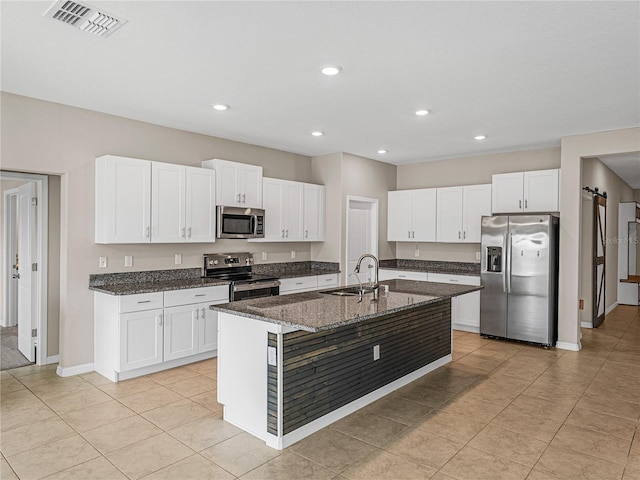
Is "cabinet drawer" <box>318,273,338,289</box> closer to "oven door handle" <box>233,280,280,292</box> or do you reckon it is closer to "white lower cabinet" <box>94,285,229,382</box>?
"oven door handle" <box>233,280,280,292</box>

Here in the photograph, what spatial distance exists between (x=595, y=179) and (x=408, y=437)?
221 inches

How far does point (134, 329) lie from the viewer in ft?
13.6

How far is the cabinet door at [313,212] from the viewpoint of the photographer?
6453mm

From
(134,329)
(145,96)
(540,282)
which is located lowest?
(134,329)

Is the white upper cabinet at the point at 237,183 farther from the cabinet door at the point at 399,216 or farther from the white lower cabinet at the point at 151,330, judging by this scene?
the cabinet door at the point at 399,216

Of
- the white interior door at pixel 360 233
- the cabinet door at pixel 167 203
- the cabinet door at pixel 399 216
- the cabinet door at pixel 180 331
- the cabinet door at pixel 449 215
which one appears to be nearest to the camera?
the cabinet door at pixel 180 331

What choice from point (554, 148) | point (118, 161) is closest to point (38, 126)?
point (118, 161)

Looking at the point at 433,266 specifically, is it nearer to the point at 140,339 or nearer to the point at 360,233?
the point at 360,233

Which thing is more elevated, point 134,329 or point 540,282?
point 540,282

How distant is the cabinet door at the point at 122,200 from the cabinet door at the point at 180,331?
2.78 feet

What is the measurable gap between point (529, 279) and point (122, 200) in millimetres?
4979

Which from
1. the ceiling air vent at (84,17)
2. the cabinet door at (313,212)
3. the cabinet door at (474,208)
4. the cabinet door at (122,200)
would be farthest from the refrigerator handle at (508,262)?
the ceiling air vent at (84,17)

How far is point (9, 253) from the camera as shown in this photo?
5.94 m

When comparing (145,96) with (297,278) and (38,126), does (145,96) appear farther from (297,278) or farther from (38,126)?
(297,278)
